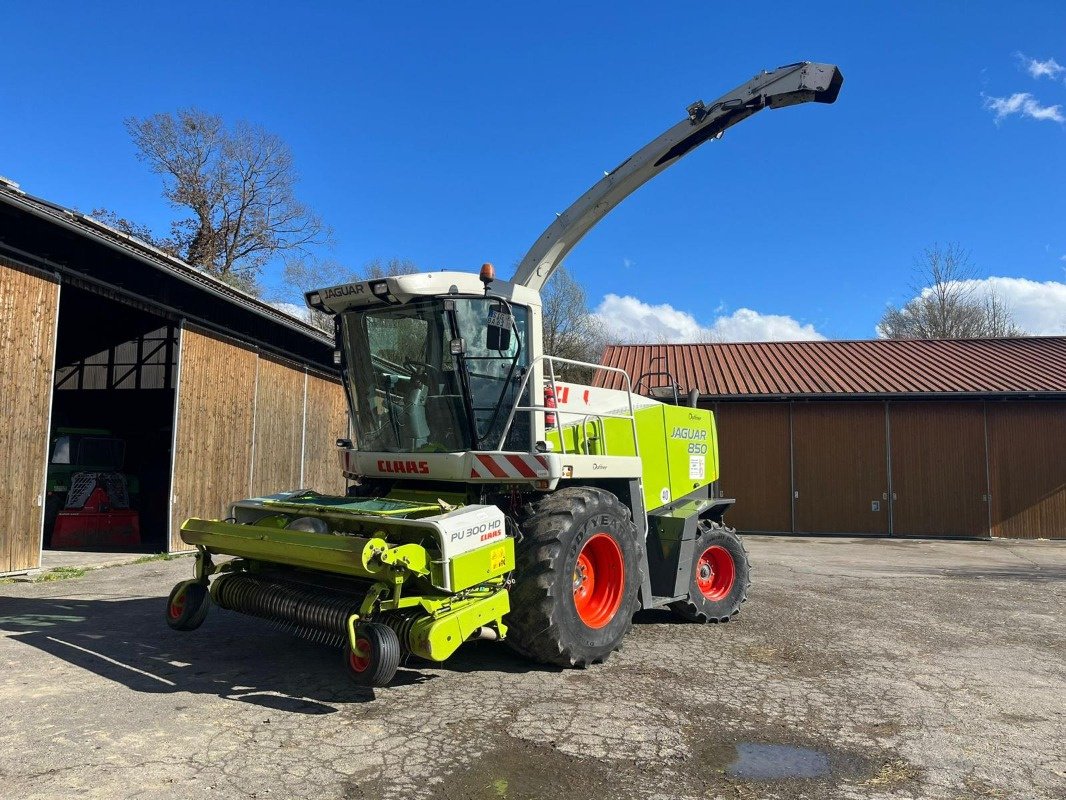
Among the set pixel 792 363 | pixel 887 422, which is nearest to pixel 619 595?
pixel 887 422

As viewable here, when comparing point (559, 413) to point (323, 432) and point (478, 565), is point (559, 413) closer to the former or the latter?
point (478, 565)

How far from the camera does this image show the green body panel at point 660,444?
260 inches

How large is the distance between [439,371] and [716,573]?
13.1ft

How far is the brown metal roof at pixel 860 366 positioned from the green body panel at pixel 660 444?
285 inches

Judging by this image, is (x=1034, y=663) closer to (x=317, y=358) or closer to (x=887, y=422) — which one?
(x=887, y=422)

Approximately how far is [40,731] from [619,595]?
3.89 m

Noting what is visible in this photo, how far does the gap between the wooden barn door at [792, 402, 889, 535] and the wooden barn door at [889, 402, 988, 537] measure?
0.39 metres

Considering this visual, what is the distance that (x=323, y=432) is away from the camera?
17344mm

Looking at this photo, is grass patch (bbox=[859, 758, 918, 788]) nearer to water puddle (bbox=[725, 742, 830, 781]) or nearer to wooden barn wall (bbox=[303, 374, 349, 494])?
water puddle (bbox=[725, 742, 830, 781])

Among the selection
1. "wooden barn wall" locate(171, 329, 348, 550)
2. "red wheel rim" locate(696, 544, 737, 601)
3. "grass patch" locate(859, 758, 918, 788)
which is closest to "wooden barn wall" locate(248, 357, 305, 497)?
"wooden barn wall" locate(171, 329, 348, 550)

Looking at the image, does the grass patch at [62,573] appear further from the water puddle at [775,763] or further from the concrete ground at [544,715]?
the water puddle at [775,763]

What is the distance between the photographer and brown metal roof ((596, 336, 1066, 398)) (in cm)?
1812

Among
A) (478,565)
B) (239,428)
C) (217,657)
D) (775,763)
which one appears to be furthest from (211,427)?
(775,763)

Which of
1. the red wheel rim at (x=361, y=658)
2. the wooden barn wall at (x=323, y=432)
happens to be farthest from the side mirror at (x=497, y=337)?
the wooden barn wall at (x=323, y=432)
